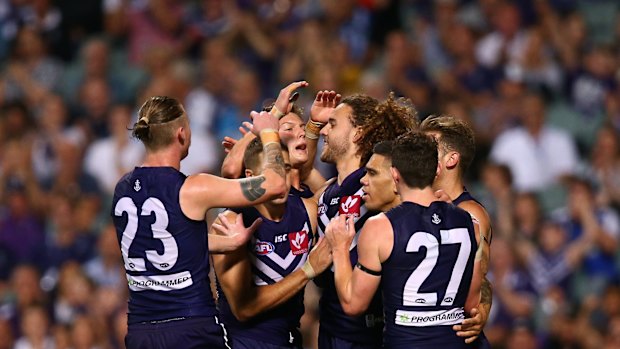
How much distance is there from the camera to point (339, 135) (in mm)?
6988

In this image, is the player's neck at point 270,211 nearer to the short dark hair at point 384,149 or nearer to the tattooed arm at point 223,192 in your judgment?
the tattooed arm at point 223,192

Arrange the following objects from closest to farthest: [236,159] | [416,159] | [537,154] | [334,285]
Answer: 1. [416,159]
2. [334,285]
3. [236,159]
4. [537,154]

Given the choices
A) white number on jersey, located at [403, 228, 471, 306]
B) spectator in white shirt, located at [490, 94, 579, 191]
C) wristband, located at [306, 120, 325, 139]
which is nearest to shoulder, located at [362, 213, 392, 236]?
white number on jersey, located at [403, 228, 471, 306]

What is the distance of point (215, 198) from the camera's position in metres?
6.13

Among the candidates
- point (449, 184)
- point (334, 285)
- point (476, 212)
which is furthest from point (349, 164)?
point (476, 212)

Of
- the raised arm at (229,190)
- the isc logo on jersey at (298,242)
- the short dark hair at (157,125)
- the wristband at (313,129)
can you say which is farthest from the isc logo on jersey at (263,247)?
the wristband at (313,129)

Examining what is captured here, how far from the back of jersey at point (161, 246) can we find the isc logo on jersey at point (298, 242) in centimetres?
65

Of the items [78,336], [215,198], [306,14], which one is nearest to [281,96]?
A: [215,198]

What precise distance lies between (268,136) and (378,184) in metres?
0.69

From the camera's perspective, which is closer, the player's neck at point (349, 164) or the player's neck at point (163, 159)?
the player's neck at point (163, 159)

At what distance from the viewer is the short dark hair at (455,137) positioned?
6699mm

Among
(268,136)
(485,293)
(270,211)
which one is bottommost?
(485,293)

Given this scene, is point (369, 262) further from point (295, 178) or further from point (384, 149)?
point (295, 178)

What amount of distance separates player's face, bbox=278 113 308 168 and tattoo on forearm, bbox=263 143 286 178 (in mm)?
597
